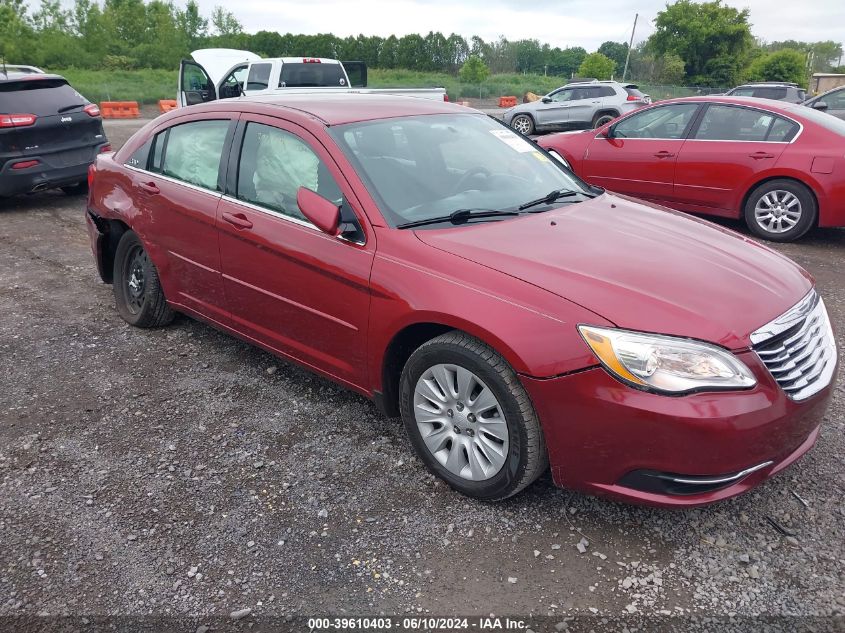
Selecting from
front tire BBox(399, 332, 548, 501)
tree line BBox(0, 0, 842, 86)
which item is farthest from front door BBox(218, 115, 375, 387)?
tree line BBox(0, 0, 842, 86)

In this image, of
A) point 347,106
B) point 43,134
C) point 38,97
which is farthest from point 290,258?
point 38,97

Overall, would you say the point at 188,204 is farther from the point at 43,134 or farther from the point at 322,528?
the point at 43,134

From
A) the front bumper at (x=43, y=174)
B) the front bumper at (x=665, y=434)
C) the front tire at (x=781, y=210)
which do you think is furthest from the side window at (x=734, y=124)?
the front bumper at (x=43, y=174)

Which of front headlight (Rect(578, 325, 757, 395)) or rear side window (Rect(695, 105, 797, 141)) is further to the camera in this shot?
rear side window (Rect(695, 105, 797, 141))

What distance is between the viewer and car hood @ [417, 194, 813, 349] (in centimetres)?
246

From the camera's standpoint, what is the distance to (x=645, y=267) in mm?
2754

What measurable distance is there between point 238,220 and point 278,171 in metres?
0.35

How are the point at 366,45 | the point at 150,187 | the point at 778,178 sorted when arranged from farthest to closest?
the point at 366,45, the point at 778,178, the point at 150,187

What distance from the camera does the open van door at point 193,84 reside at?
15.2 m

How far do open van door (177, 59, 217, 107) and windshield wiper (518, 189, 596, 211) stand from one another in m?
13.4

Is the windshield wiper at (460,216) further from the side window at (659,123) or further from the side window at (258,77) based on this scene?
the side window at (258,77)

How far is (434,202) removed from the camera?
3.22 metres

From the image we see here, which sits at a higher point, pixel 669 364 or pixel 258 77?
pixel 258 77

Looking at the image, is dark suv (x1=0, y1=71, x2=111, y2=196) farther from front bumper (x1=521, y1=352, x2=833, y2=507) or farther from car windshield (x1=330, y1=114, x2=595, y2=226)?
front bumper (x1=521, y1=352, x2=833, y2=507)
